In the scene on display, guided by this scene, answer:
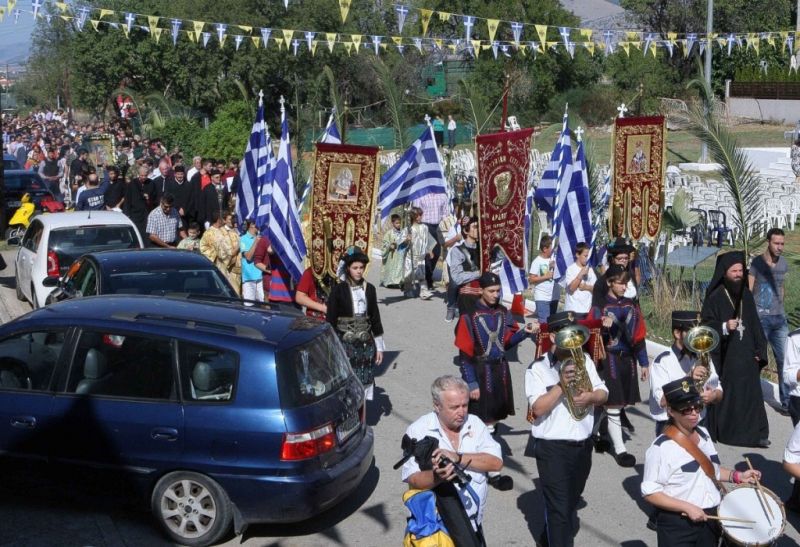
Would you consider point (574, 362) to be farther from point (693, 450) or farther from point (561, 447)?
point (693, 450)

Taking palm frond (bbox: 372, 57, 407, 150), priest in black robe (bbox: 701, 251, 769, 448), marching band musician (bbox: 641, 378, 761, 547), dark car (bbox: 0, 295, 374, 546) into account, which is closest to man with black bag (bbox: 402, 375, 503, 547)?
marching band musician (bbox: 641, 378, 761, 547)

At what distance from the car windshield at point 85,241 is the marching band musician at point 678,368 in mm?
8277

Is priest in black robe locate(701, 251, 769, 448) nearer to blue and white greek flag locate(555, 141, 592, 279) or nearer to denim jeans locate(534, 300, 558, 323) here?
blue and white greek flag locate(555, 141, 592, 279)

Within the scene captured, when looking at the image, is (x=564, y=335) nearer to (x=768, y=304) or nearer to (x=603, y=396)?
(x=603, y=396)

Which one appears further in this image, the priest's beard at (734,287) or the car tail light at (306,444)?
the priest's beard at (734,287)

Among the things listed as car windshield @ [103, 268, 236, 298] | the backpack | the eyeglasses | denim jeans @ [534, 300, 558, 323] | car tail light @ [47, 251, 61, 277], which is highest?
the eyeglasses

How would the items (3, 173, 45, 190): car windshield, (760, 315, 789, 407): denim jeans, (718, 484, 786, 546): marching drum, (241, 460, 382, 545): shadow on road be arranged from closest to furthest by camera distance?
(718, 484, 786, 546): marching drum, (241, 460, 382, 545): shadow on road, (760, 315, 789, 407): denim jeans, (3, 173, 45, 190): car windshield

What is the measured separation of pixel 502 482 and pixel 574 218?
222 inches

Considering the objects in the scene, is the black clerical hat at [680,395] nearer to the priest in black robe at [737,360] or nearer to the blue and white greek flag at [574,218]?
the priest in black robe at [737,360]

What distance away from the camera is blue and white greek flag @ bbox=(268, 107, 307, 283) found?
12.3m

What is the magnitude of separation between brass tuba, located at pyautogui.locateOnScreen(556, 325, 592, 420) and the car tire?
2.33m

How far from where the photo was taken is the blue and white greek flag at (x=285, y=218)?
12.3 m

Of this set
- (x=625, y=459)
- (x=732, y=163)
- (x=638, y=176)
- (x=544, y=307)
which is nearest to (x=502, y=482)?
(x=625, y=459)

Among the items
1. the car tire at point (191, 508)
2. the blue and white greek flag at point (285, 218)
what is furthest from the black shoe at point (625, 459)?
the blue and white greek flag at point (285, 218)
